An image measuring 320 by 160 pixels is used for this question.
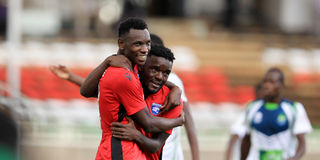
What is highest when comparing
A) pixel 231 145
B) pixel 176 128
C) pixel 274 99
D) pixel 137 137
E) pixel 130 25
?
pixel 130 25

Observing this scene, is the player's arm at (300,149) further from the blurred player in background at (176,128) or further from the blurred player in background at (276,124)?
the blurred player in background at (176,128)

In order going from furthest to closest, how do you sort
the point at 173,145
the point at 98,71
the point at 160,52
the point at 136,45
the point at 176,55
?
the point at 176,55 < the point at 173,145 < the point at 160,52 < the point at 98,71 < the point at 136,45

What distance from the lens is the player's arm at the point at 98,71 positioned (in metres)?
3.58

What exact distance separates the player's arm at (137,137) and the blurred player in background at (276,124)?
1.91 meters

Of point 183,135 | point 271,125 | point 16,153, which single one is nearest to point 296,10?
point 183,135

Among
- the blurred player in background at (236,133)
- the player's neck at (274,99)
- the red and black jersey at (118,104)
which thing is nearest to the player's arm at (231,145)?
the blurred player in background at (236,133)

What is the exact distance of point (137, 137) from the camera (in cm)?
362

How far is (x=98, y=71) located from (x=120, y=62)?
7.5 inches

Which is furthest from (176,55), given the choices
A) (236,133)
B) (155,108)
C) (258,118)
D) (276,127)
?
(155,108)

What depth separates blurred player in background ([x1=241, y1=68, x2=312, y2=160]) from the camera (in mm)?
5359

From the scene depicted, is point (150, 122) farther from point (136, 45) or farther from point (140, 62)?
point (136, 45)

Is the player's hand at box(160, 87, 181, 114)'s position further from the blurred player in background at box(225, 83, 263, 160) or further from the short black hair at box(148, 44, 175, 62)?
the blurred player in background at box(225, 83, 263, 160)

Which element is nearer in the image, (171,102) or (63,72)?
(171,102)

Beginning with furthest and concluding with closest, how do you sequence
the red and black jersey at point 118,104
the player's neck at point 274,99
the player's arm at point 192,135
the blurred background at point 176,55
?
1. the blurred background at point 176,55
2. the player's neck at point 274,99
3. the player's arm at point 192,135
4. the red and black jersey at point 118,104
